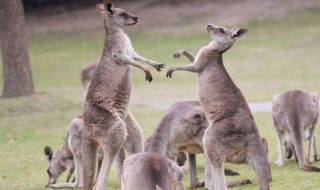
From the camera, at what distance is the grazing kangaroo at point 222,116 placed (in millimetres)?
8562

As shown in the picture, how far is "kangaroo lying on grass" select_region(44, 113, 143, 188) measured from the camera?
989cm

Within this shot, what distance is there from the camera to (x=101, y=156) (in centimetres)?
1023

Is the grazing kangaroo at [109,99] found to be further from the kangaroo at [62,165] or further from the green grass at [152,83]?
the kangaroo at [62,165]

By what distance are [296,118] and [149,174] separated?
153 inches

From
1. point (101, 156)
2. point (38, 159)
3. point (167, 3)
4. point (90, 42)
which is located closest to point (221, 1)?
point (167, 3)

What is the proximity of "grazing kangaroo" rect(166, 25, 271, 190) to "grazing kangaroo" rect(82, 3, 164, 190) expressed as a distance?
0.56m

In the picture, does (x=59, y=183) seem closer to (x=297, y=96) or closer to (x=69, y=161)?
(x=69, y=161)

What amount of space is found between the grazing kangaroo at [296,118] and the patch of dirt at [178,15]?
18.9 metres

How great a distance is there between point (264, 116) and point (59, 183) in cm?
644

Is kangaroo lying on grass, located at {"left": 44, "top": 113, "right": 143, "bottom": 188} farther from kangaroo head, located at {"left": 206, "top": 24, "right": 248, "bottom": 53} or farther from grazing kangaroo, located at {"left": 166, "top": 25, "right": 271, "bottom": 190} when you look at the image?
kangaroo head, located at {"left": 206, "top": 24, "right": 248, "bottom": 53}

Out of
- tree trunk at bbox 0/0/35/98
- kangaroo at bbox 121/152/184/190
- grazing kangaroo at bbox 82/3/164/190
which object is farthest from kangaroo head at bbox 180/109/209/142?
tree trunk at bbox 0/0/35/98

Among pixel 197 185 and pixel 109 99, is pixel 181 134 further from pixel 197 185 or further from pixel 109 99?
pixel 109 99

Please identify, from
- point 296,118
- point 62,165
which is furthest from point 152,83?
point 296,118

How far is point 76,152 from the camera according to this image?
10406mm
